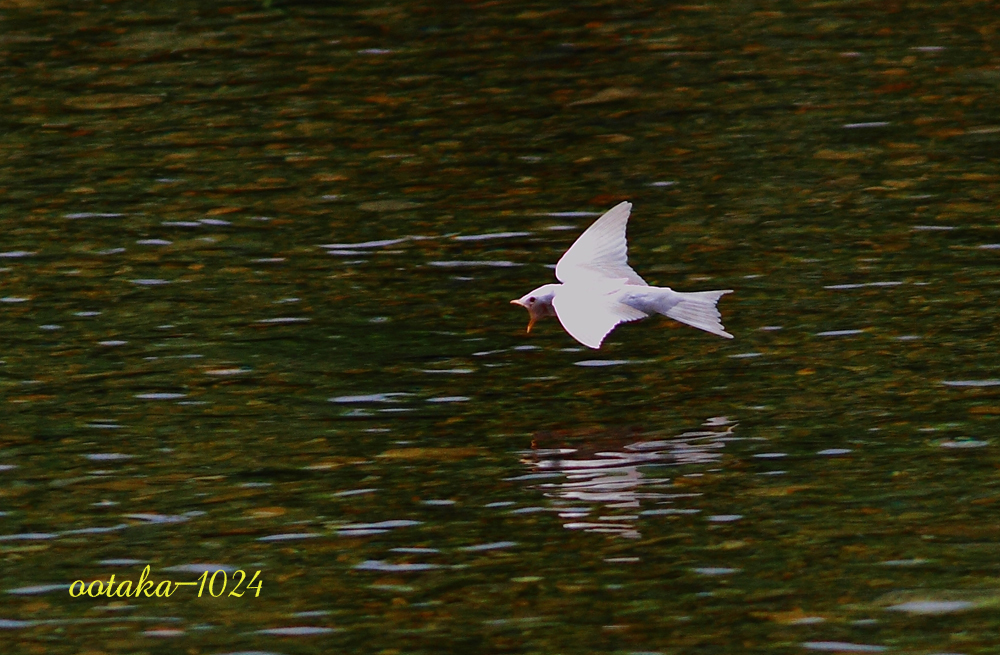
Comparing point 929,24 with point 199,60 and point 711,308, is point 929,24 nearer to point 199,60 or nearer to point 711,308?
point 199,60

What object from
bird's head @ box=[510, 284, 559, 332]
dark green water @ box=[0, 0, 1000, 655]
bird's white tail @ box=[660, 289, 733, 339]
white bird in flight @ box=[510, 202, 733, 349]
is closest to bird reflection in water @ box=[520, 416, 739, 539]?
dark green water @ box=[0, 0, 1000, 655]

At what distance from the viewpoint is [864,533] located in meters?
9.30

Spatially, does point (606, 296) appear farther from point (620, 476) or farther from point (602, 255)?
point (620, 476)

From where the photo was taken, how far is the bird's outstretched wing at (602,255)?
39.7 ft

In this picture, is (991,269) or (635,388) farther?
(991,269)

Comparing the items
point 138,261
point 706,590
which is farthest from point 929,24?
point 706,590

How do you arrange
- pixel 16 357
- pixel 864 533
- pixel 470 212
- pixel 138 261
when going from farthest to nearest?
pixel 470 212
pixel 138 261
pixel 16 357
pixel 864 533

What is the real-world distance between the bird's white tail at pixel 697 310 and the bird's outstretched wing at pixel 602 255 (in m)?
0.56

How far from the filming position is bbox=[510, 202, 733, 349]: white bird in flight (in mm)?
10867

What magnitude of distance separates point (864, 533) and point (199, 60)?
1412cm

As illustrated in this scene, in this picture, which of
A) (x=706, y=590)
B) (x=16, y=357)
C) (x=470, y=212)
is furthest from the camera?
(x=470, y=212)

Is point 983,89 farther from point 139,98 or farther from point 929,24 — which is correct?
point 139,98

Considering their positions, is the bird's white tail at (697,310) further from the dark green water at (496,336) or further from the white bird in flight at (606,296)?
the dark green water at (496,336)

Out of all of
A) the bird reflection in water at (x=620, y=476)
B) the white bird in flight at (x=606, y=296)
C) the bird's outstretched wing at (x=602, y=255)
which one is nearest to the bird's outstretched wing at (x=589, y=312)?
the white bird in flight at (x=606, y=296)
